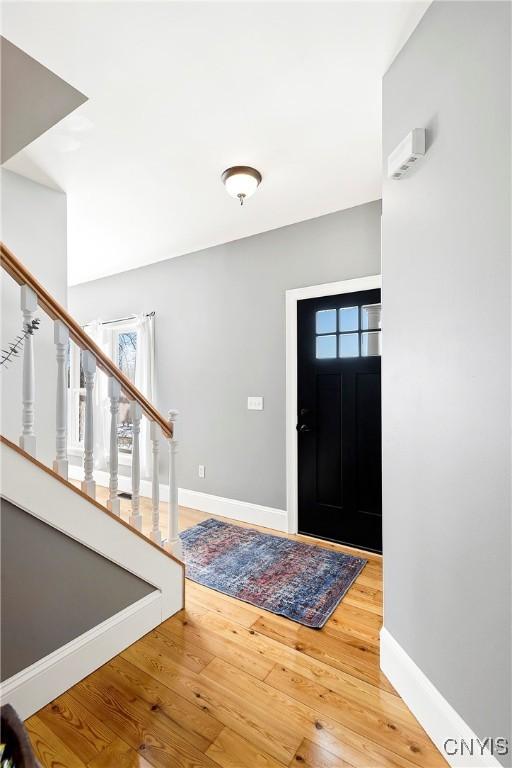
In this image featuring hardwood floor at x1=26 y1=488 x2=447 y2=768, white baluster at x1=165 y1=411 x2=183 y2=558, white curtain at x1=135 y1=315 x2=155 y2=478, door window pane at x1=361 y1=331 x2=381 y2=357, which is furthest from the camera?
white curtain at x1=135 y1=315 x2=155 y2=478

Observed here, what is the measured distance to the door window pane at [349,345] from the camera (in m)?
2.78

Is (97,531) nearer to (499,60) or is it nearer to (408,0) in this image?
(499,60)

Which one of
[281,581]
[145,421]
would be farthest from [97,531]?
[145,421]

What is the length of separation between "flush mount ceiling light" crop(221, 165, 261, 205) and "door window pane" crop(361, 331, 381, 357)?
1309 mm

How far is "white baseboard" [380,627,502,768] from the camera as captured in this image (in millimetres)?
1079

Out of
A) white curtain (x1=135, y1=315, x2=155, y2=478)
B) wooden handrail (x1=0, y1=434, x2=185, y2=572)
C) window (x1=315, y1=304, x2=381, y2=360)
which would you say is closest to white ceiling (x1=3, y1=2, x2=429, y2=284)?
window (x1=315, y1=304, x2=381, y2=360)

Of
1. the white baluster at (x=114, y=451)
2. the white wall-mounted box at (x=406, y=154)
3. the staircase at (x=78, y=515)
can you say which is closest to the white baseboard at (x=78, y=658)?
the staircase at (x=78, y=515)

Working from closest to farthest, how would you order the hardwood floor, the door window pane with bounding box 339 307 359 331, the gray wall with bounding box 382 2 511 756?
the gray wall with bounding box 382 2 511 756 < the hardwood floor < the door window pane with bounding box 339 307 359 331

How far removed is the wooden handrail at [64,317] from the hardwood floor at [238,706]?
1.10m

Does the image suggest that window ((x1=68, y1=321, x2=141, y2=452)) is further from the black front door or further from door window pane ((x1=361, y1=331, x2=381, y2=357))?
door window pane ((x1=361, y1=331, x2=381, y2=357))

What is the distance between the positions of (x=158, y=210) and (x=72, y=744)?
3.06 metres

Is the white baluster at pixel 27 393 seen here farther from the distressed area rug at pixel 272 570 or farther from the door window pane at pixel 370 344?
the door window pane at pixel 370 344

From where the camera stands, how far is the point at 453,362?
118 centimetres

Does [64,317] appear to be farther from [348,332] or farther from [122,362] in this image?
[122,362]
